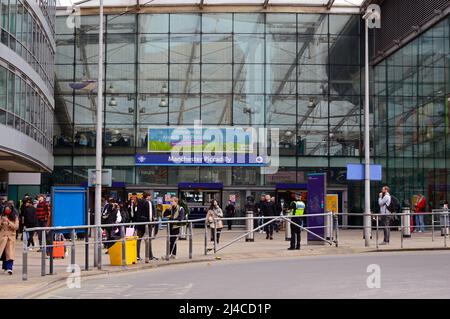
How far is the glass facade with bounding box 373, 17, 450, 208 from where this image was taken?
38.8 meters

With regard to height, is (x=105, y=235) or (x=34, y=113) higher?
(x=34, y=113)

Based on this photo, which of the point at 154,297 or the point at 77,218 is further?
the point at 77,218

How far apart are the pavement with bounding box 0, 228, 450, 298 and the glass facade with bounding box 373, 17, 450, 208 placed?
37.4 ft

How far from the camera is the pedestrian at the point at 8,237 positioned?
16.6m

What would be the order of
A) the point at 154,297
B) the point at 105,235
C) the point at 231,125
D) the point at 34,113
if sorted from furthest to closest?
1. the point at 231,125
2. the point at 34,113
3. the point at 105,235
4. the point at 154,297

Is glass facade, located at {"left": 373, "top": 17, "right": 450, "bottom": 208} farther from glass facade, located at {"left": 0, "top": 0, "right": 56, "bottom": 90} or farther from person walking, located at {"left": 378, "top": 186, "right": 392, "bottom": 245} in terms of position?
glass facade, located at {"left": 0, "top": 0, "right": 56, "bottom": 90}

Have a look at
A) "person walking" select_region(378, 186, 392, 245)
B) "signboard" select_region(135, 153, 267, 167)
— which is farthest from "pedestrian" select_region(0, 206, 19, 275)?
"signboard" select_region(135, 153, 267, 167)

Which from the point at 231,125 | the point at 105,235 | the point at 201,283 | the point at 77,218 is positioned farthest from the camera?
the point at 231,125

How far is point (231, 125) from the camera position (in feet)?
149

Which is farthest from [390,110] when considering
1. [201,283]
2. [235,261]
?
[201,283]

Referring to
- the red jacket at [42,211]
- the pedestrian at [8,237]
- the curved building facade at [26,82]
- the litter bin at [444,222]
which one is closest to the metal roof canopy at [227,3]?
the curved building facade at [26,82]

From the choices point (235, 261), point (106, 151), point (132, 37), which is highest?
point (132, 37)

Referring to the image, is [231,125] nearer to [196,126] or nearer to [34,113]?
[196,126]

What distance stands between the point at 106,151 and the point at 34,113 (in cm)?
1203
